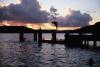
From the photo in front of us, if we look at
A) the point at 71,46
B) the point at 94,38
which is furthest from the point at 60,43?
the point at 94,38

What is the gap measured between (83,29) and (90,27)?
199 inches

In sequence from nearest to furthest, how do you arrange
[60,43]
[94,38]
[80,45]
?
[94,38], [80,45], [60,43]

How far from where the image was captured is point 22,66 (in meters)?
54.1

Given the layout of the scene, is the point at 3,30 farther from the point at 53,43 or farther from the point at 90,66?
the point at 90,66

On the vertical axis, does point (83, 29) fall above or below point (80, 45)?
above

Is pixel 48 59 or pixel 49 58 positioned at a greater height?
pixel 48 59

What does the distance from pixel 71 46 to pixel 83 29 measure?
1974 cm

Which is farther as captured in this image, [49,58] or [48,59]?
[49,58]

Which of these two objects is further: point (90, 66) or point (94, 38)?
point (94, 38)

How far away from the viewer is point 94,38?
98.6 metres

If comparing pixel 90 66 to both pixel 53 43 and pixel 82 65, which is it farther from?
pixel 53 43

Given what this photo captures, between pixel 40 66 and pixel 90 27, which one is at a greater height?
pixel 90 27

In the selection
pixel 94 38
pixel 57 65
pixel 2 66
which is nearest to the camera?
pixel 2 66

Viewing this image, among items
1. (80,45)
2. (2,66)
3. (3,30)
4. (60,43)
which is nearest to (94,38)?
(80,45)
